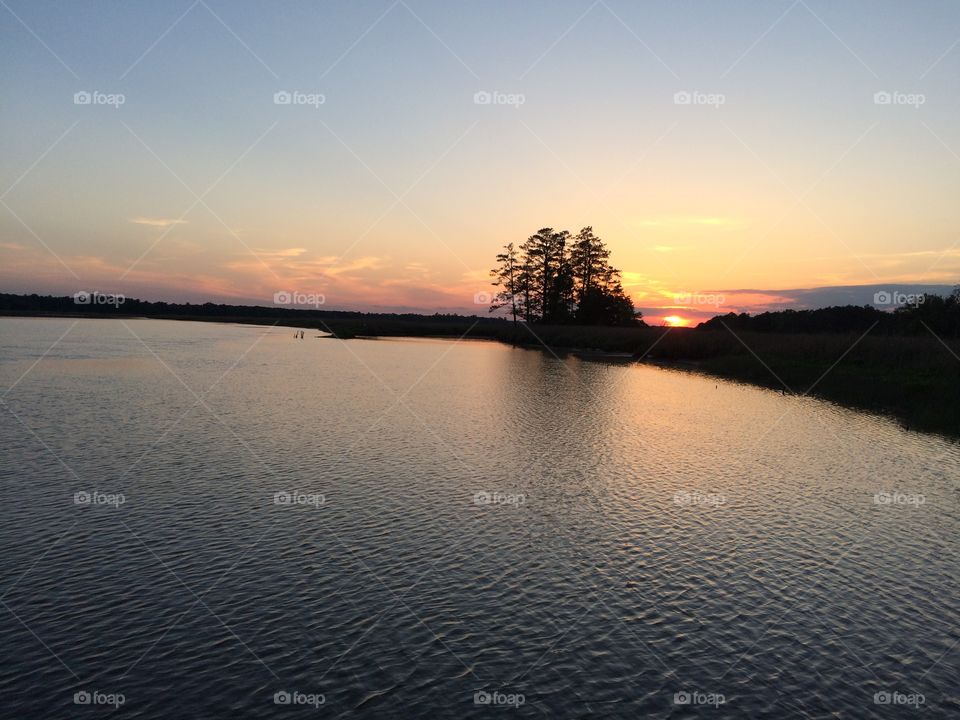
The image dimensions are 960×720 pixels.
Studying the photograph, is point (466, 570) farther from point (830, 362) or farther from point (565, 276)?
point (565, 276)

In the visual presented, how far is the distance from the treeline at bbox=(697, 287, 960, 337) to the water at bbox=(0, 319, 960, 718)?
53.3 metres

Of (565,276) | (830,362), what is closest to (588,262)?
(565,276)

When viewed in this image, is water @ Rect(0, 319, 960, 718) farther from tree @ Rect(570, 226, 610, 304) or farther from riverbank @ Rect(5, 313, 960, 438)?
tree @ Rect(570, 226, 610, 304)

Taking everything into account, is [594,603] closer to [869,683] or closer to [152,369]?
[869,683]

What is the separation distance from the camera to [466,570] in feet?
49.8

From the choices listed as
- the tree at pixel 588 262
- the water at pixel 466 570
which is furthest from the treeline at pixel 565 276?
the water at pixel 466 570

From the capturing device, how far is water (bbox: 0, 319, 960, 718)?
1055 centimetres

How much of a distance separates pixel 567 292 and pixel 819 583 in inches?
4681

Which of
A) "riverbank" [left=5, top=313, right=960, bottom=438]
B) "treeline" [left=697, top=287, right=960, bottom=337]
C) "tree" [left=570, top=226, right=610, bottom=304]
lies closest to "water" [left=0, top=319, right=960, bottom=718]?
"riverbank" [left=5, top=313, right=960, bottom=438]

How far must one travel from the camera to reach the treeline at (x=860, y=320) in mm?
75125

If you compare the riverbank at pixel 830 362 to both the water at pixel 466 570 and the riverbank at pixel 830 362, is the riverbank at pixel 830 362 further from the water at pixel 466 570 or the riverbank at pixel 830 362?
the water at pixel 466 570

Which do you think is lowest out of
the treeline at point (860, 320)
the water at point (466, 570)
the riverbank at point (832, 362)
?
the water at point (466, 570)

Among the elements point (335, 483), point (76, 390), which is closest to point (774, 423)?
point (335, 483)

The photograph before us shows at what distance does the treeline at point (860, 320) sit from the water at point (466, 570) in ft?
175
